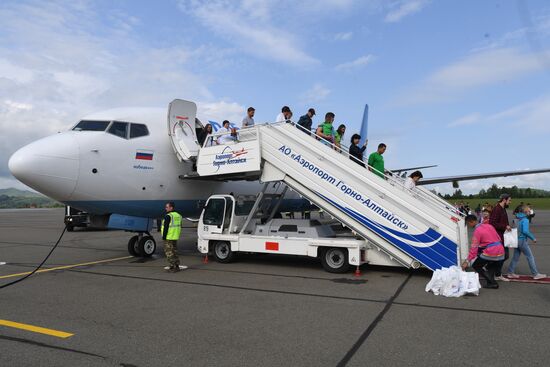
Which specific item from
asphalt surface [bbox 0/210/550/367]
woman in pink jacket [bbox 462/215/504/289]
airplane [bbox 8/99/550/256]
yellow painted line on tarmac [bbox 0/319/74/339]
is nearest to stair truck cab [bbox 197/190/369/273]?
asphalt surface [bbox 0/210/550/367]

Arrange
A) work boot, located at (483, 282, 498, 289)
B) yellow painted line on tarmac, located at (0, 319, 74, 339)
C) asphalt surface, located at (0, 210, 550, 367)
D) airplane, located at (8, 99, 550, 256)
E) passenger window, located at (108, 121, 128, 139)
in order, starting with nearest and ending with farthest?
asphalt surface, located at (0, 210, 550, 367), yellow painted line on tarmac, located at (0, 319, 74, 339), work boot, located at (483, 282, 498, 289), airplane, located at (8, 99, 550, 256), passenger window, located at (108, 121, 128, 139)

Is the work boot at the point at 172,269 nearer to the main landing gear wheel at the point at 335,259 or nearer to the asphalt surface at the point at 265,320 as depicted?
the asphalt surface at the point at 265,320

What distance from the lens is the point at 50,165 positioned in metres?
8.75

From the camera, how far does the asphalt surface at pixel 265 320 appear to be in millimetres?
4242

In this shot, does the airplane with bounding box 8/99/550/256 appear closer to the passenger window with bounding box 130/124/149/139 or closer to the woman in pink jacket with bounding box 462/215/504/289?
the passenger window with bounding box 130/124/149/139

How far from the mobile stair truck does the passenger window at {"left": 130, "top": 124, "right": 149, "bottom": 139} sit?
0.72 m

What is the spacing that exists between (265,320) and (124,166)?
6.20m

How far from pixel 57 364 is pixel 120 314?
1.83 metres

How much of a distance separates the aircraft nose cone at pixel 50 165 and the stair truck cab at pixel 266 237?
3.54m

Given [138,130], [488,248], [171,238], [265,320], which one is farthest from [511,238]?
[138,130]

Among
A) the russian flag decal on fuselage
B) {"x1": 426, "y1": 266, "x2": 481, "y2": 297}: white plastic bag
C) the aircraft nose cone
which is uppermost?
the russian flag decal on fuselage

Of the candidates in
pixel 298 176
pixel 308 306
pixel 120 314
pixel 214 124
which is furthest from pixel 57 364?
pixel 214 124

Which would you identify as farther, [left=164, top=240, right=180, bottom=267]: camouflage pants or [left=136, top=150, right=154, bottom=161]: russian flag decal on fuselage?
[left=136, top=150, right=154, bottom=161]: russian flag decal on fuselage

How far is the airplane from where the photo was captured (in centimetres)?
888
